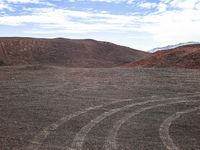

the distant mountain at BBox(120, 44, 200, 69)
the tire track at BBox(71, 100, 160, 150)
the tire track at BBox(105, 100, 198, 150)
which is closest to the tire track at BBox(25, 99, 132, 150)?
the tire track at BBox(71, 100, 160, 150)

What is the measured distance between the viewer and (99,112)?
16.6 meters

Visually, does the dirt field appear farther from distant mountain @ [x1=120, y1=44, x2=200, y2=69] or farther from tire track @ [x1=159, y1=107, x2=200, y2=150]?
distant mountain @ [x1=120, y1=44, x2=200, y2=69]

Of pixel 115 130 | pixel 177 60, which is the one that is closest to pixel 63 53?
pixel 177 60

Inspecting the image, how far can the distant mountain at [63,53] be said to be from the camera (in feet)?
202

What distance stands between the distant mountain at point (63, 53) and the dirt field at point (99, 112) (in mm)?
32318

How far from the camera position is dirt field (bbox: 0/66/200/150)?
39.4 feet

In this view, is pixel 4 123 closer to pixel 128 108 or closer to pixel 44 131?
pixel 44 131

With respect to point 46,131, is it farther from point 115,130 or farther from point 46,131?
point 115,130

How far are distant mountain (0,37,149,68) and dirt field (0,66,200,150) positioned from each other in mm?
32318

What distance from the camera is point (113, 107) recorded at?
17750mm

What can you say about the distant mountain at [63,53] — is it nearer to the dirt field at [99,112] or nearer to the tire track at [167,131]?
the dirt field at [99,112]

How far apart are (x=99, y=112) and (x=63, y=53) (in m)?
50.7

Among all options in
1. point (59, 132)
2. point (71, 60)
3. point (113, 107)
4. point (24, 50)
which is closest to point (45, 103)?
point (113, 107)

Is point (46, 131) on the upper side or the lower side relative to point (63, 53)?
lower
